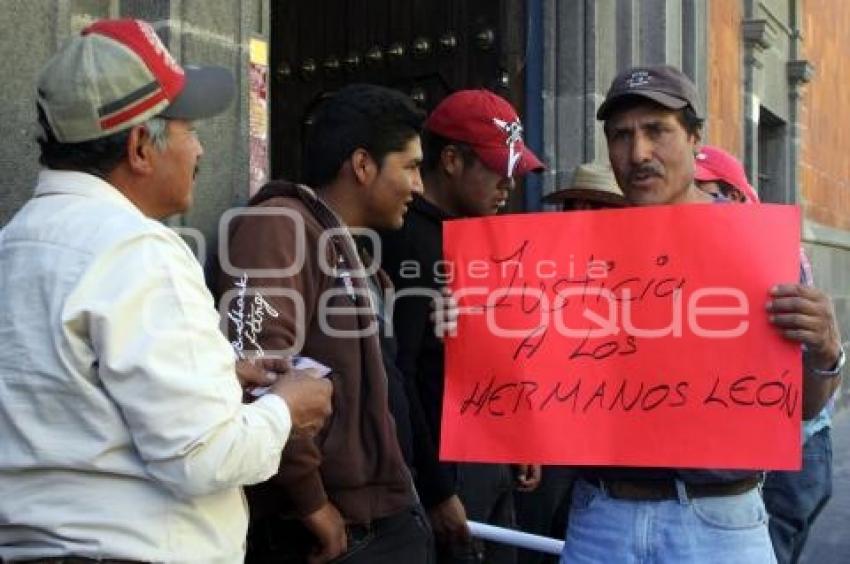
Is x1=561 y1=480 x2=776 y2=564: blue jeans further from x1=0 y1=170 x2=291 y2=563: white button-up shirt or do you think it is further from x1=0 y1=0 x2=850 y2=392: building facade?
x1=0 y1=0 x2=850 y2=392: building facade

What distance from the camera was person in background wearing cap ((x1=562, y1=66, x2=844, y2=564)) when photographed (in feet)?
7.30

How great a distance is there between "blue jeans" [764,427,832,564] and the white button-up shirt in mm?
2360

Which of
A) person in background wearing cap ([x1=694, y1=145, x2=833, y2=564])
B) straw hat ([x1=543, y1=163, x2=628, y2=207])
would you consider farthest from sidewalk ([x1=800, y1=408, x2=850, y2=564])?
straw hat ([x1=543, y1=163, x2=628, y2=207])

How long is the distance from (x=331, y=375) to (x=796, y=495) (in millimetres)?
1915

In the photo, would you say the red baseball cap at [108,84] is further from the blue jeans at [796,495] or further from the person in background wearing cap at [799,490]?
the blue jeans at [796,495]

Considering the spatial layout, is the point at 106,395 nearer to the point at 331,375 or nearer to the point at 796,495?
the point at 331,375

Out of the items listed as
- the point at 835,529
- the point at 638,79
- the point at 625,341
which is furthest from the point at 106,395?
the point at 835,529

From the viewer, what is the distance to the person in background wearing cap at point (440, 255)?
9.87 ft

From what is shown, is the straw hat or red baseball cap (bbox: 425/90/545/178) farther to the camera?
the straw hat

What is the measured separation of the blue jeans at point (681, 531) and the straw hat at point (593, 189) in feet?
6.45

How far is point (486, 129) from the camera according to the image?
3.37 meters

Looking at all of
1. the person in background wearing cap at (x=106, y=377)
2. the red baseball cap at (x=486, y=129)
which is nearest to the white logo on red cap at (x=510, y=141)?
the red baseball cap at (x=486, y=129)

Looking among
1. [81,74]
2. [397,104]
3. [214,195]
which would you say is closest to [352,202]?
[397,104]

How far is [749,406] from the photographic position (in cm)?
229
